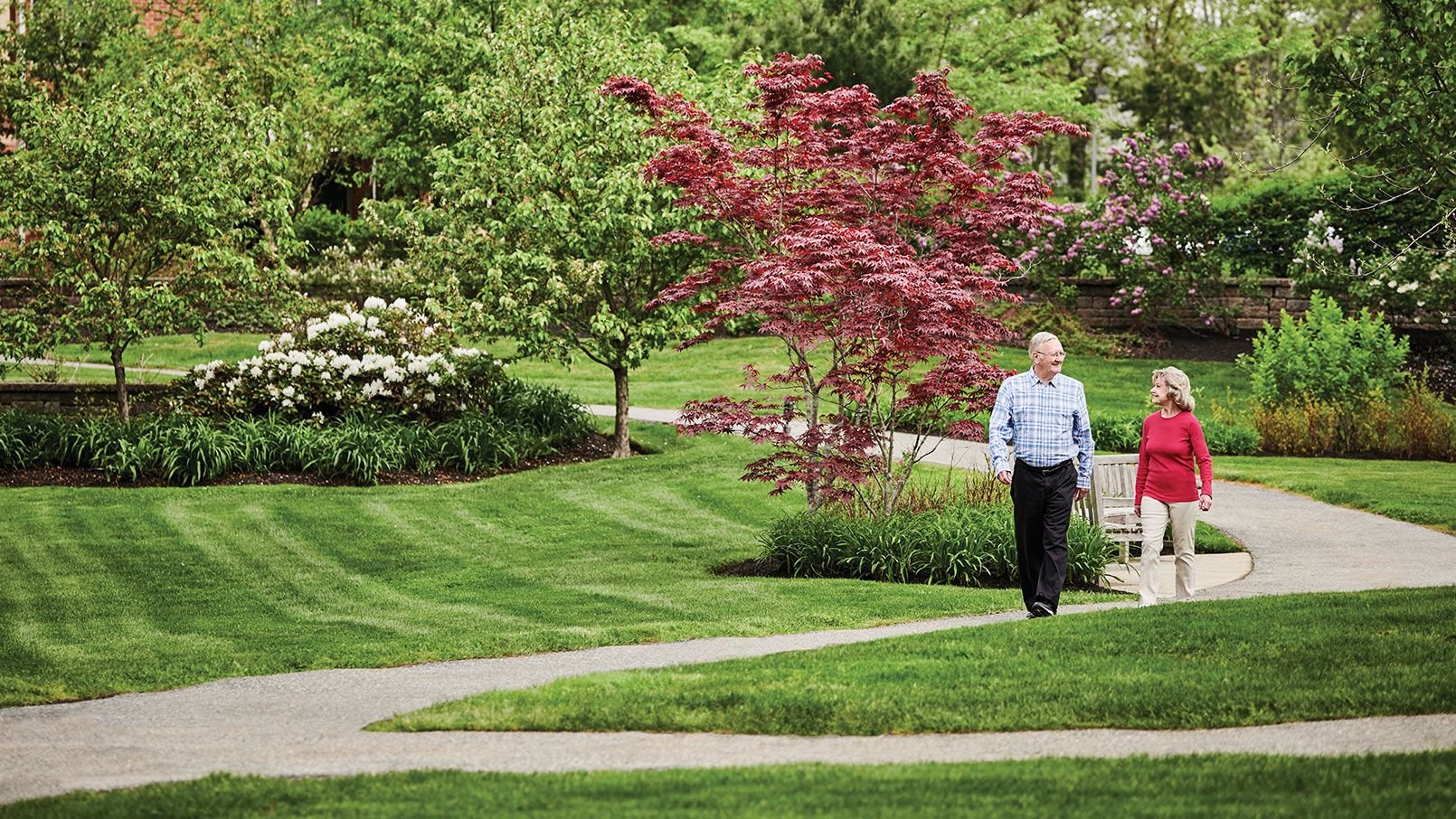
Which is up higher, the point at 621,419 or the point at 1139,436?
the point at 621,419

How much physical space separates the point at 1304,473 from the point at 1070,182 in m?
36.5

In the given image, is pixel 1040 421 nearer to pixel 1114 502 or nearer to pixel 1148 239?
pixel 1114 502

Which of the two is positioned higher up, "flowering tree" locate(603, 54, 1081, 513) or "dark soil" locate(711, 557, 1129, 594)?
"flowering tree" locate(603, 54, 1081, 513)

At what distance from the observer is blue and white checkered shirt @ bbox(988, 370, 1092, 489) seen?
10.0m

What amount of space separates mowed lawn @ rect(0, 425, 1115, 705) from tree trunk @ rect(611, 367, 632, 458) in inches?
24.9

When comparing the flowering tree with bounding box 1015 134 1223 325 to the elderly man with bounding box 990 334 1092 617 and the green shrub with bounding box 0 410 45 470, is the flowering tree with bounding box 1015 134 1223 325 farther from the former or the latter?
the elderly man with bounding box 990 334 1092 617

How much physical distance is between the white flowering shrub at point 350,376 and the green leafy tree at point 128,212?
744 millimetres

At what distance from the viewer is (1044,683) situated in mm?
7938

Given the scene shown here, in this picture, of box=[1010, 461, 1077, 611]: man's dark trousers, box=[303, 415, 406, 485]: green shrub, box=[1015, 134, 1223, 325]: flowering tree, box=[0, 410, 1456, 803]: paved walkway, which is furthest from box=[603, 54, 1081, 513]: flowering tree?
box=[1015, 134, 1223, 325]: flowering tree

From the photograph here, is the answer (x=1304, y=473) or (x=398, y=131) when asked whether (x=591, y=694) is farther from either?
(x=398, y=131)

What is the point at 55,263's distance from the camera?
18094 mm

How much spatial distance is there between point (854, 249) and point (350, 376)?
7977mm

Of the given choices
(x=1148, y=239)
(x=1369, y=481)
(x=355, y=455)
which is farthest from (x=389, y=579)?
(x=1148, y=239)

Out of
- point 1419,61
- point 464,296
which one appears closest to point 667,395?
point 464,296
